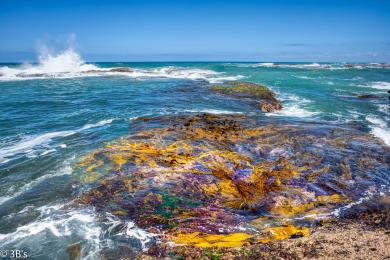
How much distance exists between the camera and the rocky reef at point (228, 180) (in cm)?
801

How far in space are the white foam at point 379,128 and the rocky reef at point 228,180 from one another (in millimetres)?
1080

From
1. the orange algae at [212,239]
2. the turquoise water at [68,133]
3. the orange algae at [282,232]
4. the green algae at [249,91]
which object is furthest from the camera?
the green algae at [249,91]

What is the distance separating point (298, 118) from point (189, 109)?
861 cm

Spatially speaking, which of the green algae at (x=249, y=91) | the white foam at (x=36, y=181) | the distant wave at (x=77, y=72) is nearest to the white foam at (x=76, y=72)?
the distant wave at (x=77, y=72)

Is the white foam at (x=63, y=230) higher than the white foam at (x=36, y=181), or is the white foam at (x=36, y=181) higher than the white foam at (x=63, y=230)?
the white foam at (x=36, y=181)

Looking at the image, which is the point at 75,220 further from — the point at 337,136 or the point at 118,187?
the point at 337,136

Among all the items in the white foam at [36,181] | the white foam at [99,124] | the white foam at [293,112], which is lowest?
the white foam at [36,181]

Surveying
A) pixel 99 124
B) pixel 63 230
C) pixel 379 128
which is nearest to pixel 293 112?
pixel 379 128

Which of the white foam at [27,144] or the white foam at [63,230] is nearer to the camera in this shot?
the white foam at [63,230]

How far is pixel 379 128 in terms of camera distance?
735 inches

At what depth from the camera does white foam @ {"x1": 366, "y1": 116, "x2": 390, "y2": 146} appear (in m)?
16.3

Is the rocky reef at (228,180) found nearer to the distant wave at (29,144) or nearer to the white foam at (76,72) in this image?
the distant wave at (29,144)

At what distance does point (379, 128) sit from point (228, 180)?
13.9m

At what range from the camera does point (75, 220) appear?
824 cm
